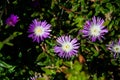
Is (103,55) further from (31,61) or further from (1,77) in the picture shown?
(1,77)

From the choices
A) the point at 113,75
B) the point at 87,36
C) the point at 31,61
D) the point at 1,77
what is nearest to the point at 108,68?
the point at 113,75

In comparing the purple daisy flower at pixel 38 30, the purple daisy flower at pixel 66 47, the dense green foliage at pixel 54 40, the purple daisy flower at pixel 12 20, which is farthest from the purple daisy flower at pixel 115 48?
the purple daisy flower at pixel 12 20

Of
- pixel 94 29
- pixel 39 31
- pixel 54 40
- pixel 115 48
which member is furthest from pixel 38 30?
pixel 115 48

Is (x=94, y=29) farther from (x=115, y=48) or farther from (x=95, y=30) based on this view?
(x=115, y=48)

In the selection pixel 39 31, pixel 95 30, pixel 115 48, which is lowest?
pixel 115 48

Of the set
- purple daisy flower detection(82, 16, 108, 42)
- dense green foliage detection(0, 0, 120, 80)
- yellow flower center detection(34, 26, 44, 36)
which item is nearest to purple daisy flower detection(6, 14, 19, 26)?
dense green foliage detection(0, 0, 120, 80)

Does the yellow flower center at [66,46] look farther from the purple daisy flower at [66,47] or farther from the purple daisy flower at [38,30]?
the purple daisy flower at [38,30]

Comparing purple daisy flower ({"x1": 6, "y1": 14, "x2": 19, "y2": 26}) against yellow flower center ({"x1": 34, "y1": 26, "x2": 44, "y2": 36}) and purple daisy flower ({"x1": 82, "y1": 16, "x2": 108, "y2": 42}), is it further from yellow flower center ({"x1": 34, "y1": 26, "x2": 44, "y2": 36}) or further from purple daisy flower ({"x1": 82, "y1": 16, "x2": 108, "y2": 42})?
purple daisy flower ({"x1": 82, "y1": 16, "x2": 108, "y2": 42})
